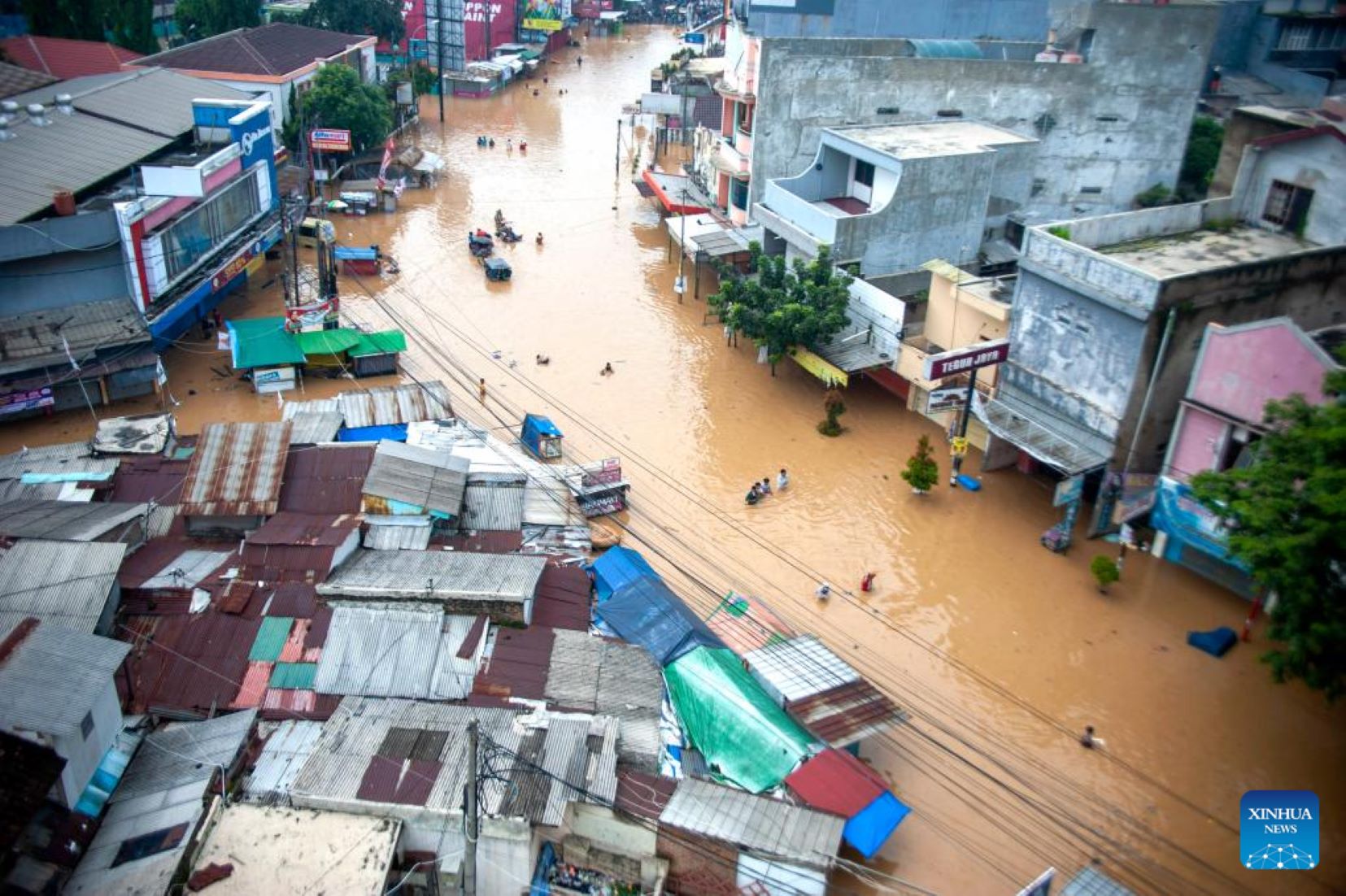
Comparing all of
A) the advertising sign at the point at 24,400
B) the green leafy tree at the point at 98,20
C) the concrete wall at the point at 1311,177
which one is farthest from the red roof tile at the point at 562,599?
the green leafy tree at the point at 98,20

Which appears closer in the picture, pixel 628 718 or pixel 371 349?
pixel 628 718

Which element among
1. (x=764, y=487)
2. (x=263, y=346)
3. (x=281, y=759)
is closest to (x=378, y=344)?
(x=263, y=346)

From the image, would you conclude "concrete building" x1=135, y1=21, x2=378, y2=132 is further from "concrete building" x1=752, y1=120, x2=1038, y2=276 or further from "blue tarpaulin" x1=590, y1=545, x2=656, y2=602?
"blue tarpaulin" x1=590, y1=545, x2=656, y2=602

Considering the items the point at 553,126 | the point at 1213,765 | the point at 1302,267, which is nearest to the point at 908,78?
the point at 1302,267

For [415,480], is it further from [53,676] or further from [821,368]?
[821,368]

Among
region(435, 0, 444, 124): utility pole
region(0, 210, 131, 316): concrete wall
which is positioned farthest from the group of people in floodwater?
region(435, 0, 444, 124): utility pole

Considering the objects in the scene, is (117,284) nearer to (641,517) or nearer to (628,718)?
(641,517)
